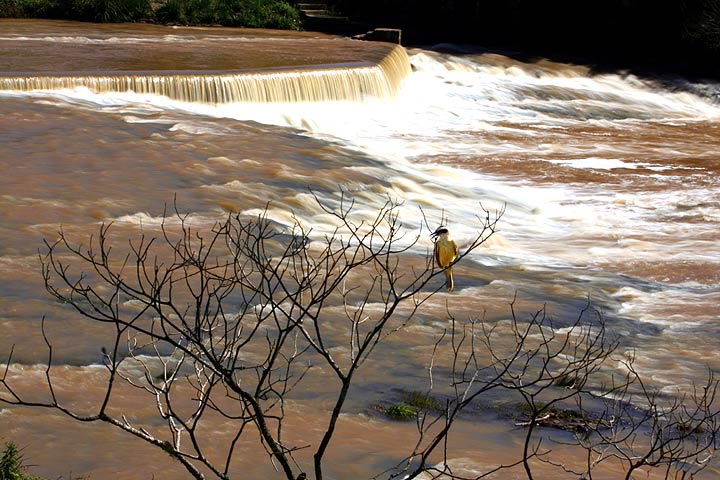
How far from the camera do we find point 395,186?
13180 mm

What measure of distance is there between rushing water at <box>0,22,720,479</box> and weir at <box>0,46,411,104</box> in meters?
0.18

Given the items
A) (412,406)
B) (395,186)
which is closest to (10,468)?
(412,406)

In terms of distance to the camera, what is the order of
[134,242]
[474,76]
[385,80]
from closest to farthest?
[134,242], [385,80], [474,76]

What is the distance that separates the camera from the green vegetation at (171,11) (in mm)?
27562

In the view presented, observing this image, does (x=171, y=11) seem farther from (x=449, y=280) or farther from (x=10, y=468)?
(x=10, y=468)

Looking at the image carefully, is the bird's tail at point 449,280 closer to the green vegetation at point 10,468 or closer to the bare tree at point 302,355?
the bare tree at point 302,355

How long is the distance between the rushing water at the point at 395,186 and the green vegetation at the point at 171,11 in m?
3.00

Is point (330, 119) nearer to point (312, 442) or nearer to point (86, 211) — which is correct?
point (86, 211)

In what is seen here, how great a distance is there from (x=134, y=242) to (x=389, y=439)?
415cm

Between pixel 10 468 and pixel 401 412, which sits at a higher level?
pixel 10 468

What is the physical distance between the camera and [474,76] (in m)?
24.9

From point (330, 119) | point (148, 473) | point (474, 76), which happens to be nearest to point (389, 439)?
point (148, 473)

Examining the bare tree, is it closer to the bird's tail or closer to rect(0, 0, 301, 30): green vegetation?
the bird's tail

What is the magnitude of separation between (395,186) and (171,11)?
679 inches
